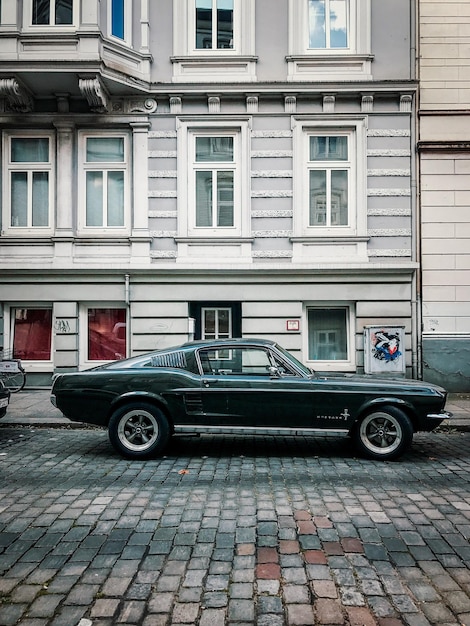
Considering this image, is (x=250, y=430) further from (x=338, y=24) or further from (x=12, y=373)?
(x=338, y=24)

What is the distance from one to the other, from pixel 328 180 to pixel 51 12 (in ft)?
24.5

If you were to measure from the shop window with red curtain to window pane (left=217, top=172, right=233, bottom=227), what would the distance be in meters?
3.36

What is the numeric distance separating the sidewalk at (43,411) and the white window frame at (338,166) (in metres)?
4.44

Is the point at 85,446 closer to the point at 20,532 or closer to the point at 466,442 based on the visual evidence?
the point at 20,532

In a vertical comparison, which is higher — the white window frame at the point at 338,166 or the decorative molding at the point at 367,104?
the decorative molding at the point at 367,104

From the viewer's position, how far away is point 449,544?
12.1ft

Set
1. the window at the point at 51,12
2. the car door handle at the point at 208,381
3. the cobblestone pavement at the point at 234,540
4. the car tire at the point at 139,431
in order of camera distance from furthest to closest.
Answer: the window at the point at 51,12 → the car door handle at the point at 208,381 → the car tire at the point at 139,431 → the cobblestone pavement at the point at 234,540

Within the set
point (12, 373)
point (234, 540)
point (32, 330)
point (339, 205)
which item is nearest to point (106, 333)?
point (32, 330)

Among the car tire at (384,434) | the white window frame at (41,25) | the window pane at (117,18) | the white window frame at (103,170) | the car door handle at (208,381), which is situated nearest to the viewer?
the car tire at (384,434)

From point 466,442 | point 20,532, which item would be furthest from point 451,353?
point 20,532

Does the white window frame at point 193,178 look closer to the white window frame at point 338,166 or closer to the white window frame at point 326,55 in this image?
the white window frame at point 338,166

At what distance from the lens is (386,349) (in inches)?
437

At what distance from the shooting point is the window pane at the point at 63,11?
35.9 ft

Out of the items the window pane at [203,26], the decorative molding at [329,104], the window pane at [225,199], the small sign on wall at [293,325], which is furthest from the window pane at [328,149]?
the small sign on wall at [293,325]
